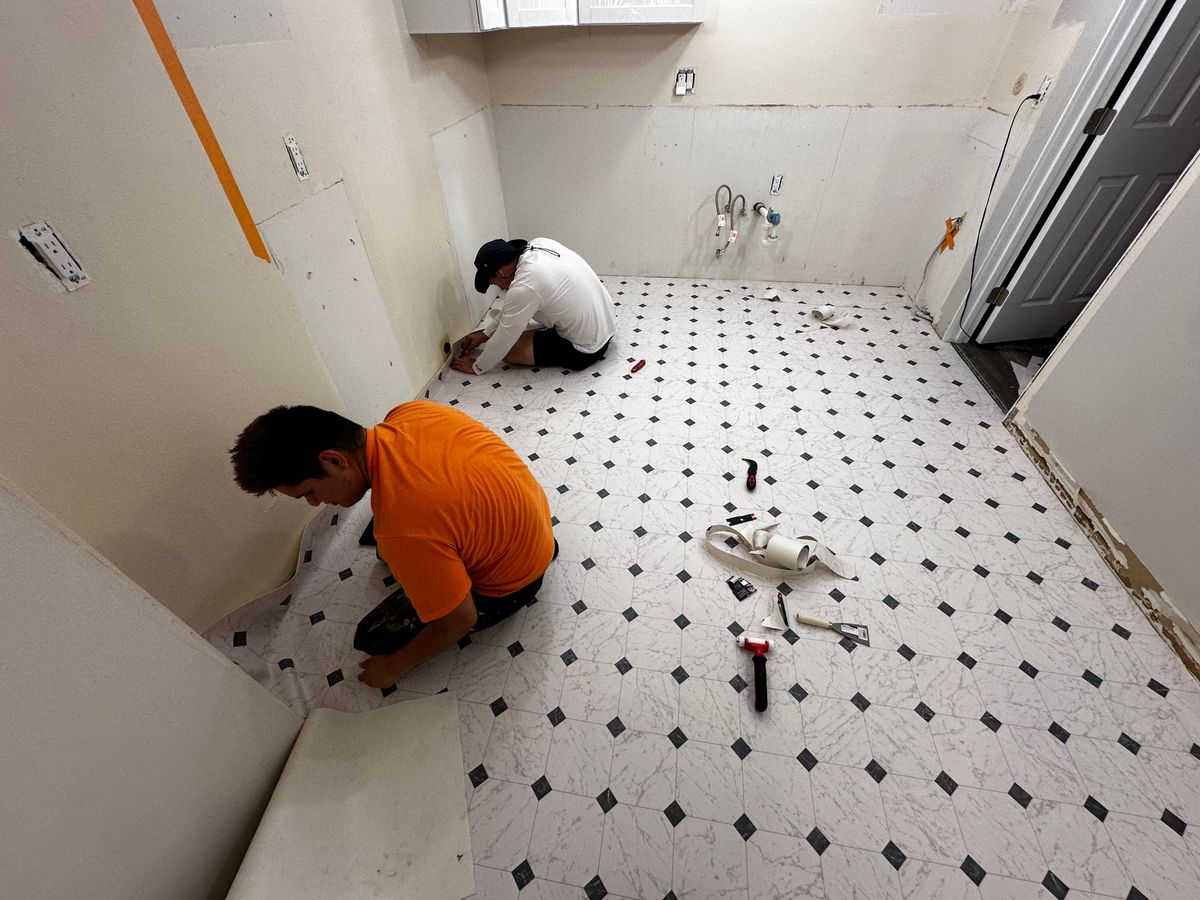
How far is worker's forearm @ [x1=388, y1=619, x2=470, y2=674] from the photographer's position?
1.60m

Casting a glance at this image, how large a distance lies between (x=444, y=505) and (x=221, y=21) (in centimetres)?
180

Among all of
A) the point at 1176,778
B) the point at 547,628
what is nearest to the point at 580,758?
the point at 547,628

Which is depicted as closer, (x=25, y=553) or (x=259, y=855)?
(x=25, y=553)

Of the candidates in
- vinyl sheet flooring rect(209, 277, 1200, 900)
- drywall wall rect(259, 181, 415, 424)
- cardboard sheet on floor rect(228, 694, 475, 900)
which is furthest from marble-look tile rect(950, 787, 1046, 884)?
drywall wall rect(259, 181, 415, 424)

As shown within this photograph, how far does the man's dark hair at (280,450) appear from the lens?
1.33m

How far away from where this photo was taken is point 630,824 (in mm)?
1553

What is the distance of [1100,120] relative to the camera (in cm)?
260

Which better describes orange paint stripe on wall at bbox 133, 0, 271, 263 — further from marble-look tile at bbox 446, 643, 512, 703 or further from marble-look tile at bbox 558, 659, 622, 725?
marble-look tile at bbox 558, 659, 622, 725

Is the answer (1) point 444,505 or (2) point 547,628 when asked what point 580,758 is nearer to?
(2) point 547,628

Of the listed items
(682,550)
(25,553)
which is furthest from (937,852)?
(25,553)

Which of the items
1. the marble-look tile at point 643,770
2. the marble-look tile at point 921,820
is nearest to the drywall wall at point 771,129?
the marble-look tile at point 921,820

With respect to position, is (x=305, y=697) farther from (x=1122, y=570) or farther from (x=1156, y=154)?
(x=1156, y=154)

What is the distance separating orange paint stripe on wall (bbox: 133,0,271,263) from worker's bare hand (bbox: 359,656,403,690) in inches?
63.2

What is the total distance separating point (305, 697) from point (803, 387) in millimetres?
3157
